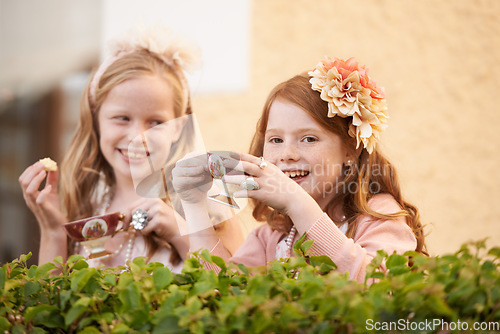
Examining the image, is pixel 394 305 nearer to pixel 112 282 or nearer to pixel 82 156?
pixel 112 282

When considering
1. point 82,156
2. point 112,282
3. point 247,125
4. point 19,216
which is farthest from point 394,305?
point 19,216

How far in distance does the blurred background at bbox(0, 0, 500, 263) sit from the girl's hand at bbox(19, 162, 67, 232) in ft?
4.86

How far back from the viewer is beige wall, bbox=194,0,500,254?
10.9 feet

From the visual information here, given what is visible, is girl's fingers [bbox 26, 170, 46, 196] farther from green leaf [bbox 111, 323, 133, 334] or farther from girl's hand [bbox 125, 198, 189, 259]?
green leaf [bbox 111, 323, 133, 334]

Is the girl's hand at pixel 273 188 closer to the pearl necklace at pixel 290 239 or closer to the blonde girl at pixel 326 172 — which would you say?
the blonde girl at pixel 326 172

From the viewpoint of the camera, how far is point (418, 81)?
3340 millimetres

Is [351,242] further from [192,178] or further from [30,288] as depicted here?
[30,288]

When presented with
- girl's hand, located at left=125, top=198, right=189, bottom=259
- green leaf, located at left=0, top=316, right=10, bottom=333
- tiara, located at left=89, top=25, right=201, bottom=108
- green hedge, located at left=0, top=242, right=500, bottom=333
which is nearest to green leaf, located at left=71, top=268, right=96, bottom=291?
green hedge, located at left=0, top=242, right=500, bottom=333

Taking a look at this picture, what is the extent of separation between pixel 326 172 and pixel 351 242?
0.84ft

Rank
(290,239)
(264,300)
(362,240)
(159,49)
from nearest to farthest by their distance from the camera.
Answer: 1. (264,300)
2. (362,240)
3. (290,239)
4. (159,49)

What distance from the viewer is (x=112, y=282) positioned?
97cm

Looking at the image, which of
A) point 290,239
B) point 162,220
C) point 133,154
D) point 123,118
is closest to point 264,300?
point 290,239

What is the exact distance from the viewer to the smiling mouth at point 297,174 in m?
1.45

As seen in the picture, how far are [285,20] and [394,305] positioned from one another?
9.18 feet
